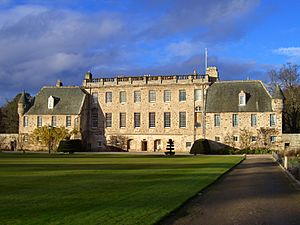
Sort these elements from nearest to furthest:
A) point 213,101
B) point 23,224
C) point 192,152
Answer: point 23,224 < point 192,152 < point 213,101

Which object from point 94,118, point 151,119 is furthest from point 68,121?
point 151,119

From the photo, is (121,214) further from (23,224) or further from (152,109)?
(152,109)

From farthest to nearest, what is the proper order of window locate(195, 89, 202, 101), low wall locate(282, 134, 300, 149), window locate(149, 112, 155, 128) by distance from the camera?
window locate(149, 112, 155, 128)
window locate(195, 89, 202, 101)
low wall locate(282, 134, 300, 149)

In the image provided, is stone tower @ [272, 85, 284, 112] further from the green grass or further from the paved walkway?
the green grass

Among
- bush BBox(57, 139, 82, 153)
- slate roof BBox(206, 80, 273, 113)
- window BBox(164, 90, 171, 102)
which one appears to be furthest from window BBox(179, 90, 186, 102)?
bush BBox(57, 139, 82, 153)

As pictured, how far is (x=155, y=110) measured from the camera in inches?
2495

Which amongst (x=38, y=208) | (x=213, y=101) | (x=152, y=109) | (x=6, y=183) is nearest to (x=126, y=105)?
(x=152, y=109)

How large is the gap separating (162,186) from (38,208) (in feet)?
20.5

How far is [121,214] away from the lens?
411 inches

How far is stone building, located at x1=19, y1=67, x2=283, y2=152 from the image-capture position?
5891 centimetres

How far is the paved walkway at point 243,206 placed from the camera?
10398mm

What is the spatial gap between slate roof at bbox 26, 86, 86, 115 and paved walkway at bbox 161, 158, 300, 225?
4863cm

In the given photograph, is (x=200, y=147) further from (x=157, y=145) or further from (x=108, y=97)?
(x=108, y=97)

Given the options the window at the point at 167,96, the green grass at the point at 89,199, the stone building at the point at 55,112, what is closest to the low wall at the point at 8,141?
the stone building at the point at 55,112
